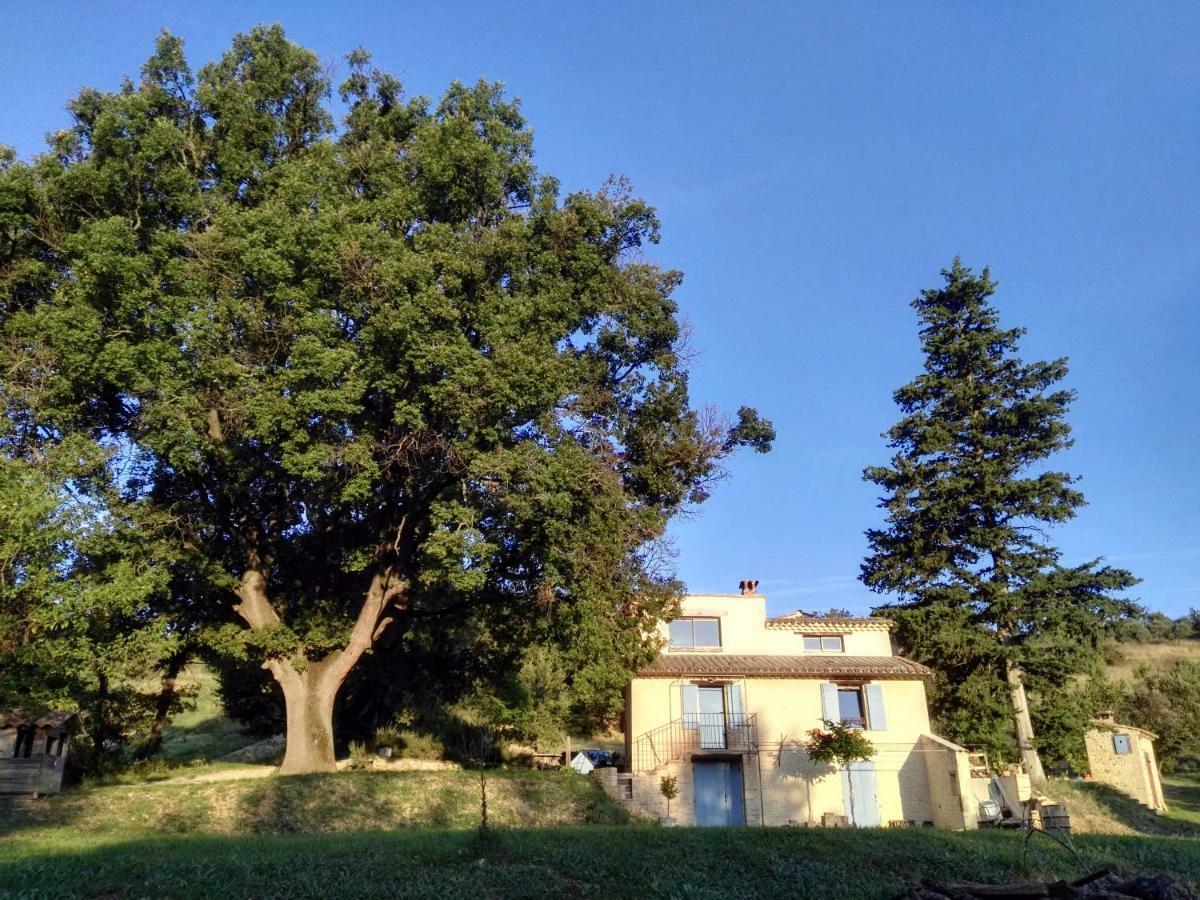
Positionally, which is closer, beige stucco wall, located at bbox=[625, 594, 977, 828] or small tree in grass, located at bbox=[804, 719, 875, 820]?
small tree in grass, located at bbox=[804, 719, 875, 820]

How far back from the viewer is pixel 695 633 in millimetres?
32844

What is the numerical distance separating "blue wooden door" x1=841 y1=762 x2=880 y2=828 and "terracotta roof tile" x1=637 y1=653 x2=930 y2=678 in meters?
3.26

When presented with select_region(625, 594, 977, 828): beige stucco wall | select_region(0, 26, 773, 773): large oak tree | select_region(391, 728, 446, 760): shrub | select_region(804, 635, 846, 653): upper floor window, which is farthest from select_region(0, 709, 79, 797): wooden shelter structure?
select_region(804, 635, 846, 653): upper floor window

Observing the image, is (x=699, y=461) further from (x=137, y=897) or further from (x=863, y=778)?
(x=137, y=897)

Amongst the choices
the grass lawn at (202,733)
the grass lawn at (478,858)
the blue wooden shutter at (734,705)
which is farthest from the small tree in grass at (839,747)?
the grass lawn at (202,733)

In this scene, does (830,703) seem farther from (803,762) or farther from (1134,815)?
(1134,815)

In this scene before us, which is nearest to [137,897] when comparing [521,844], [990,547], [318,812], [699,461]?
[521,844]

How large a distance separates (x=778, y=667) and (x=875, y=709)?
A: 397cm

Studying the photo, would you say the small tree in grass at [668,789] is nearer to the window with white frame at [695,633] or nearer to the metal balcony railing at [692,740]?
the metal balcony railing at [692,740]

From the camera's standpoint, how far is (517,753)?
32031 mm

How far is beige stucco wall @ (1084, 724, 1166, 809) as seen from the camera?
35781mm

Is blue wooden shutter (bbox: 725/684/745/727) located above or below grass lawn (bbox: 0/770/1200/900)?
above

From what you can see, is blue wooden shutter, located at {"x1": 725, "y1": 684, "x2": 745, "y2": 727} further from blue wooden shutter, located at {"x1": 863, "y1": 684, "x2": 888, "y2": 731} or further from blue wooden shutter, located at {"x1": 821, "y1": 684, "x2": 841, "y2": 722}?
blue wooden shutter, located at {"x1": 863, "y1": 684, "x2": 888, "y2": 731}

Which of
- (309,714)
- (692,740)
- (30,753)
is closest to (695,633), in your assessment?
(692,740)
